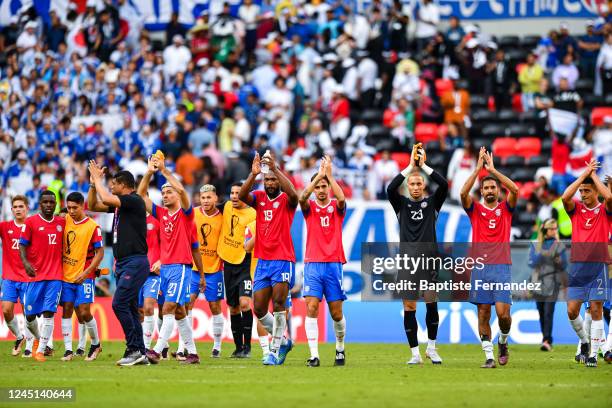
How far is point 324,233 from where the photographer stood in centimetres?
1895

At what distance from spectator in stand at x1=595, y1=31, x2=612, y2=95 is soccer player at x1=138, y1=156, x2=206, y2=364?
1818 cm

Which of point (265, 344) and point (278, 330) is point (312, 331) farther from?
point (265, 344)

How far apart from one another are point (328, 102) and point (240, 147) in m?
3.12

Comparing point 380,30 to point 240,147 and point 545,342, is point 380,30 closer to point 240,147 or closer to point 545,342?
point 240,147

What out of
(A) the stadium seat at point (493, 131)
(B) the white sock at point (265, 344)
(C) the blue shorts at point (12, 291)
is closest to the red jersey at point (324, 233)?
(B) the white sock at point (265, 344)

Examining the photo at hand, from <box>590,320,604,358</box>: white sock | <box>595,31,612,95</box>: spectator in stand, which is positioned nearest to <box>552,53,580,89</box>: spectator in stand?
<box>595,31,612,95</box>: spectator in stand

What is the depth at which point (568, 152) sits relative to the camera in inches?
1281

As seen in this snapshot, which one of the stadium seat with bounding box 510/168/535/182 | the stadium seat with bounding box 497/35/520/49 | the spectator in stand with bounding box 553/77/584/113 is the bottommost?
the stadium seat with bounding box 510/168/535/182

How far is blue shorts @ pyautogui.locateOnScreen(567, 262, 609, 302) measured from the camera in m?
19.2

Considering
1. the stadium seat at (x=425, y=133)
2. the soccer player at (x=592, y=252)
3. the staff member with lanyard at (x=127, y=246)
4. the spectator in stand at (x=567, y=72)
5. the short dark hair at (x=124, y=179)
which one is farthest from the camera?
the spectator in stand at (x=567, y=72)

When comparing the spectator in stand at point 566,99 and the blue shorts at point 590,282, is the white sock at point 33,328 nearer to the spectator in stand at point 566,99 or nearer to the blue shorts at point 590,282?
the blue shorts at point 590,282

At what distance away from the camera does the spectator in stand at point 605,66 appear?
34.6m

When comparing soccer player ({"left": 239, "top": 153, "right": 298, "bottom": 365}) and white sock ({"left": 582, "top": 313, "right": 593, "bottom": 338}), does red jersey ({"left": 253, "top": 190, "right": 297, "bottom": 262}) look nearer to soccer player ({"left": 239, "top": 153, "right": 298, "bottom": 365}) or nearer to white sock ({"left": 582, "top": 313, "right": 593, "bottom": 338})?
soccer player ({"left": 239, "top": 153, "right": 298, "bottom": 365})

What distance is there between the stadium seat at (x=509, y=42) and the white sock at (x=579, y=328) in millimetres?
17803
